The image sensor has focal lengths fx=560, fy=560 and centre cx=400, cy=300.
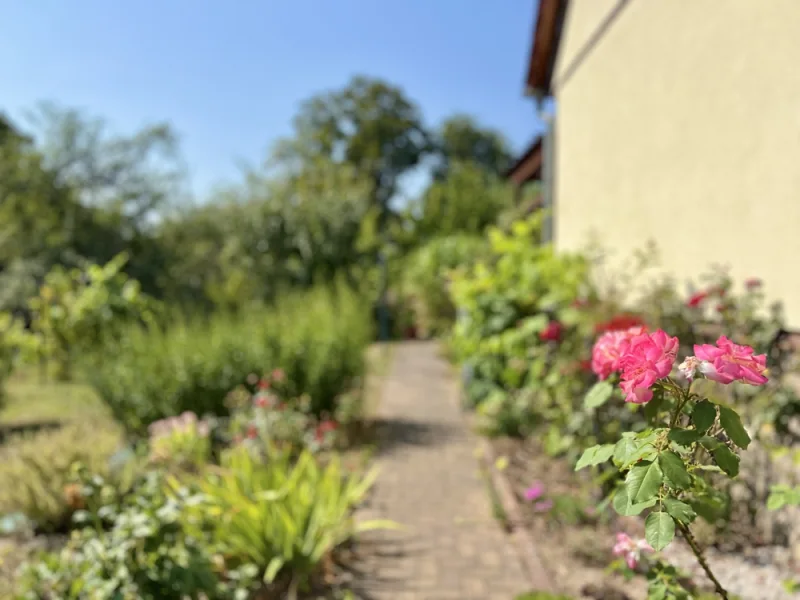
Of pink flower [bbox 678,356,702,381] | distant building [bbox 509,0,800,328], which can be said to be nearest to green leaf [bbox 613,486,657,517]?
pink flower [bbox 678,356,702,381]

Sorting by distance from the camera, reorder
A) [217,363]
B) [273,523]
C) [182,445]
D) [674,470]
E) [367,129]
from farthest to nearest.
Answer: [367,129], [217,363], [182,445], [273,523], [674,470]

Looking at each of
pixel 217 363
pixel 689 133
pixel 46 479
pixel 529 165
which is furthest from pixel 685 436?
pixel 529 165

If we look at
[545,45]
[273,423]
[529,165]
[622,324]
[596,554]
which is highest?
[545,45]

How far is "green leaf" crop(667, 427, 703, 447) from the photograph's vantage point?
1125 millimetres

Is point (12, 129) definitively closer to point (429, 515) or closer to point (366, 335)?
point (366, 335)

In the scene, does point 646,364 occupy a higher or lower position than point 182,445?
higher

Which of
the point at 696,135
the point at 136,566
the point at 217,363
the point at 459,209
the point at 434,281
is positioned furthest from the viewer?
the point at 459,209

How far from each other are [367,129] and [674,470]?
105 feet

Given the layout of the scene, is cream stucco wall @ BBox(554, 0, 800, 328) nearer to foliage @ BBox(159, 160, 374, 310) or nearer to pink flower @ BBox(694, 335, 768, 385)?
pink flower @ BBox(694, 335, 768, 385)

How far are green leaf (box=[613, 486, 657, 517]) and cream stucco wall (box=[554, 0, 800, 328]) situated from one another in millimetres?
2575

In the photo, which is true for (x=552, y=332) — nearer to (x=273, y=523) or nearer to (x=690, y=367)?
(x=273, y=523)

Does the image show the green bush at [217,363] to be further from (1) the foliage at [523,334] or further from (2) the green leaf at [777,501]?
(2) the green leaf at [777,501]

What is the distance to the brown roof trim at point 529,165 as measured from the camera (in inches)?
398

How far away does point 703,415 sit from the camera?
1158 millimetres
